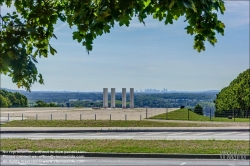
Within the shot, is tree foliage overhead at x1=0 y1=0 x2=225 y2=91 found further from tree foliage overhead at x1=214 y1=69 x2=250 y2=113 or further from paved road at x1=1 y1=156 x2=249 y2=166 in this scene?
tree foliage overhead at x1=214 y1=69 x2=250 y2=113

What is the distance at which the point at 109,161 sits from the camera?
11.2 metres

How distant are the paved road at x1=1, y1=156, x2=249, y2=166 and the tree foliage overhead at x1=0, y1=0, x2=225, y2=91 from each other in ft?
21.7

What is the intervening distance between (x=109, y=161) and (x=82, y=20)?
7.55 m

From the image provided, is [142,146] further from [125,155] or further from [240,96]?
[240,96]

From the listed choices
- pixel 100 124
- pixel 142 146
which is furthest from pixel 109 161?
pixel 100 124

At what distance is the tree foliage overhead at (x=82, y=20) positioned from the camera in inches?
142

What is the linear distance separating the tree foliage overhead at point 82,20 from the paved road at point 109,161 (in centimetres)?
662

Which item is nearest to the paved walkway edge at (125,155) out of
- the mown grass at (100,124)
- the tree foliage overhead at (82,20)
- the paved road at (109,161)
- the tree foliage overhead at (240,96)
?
the paved road at (109,161)

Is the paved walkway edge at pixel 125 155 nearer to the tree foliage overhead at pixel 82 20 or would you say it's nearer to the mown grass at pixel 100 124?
the tree foliage overhead at pixel 82 20

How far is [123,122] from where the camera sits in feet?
→ 81.8

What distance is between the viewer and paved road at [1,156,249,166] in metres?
10.8

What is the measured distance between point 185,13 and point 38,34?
191 cm

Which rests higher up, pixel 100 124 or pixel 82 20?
pixel 82 20

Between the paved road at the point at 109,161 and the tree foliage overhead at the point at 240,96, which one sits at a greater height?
the tree foliage overhead at the point at 240,96
